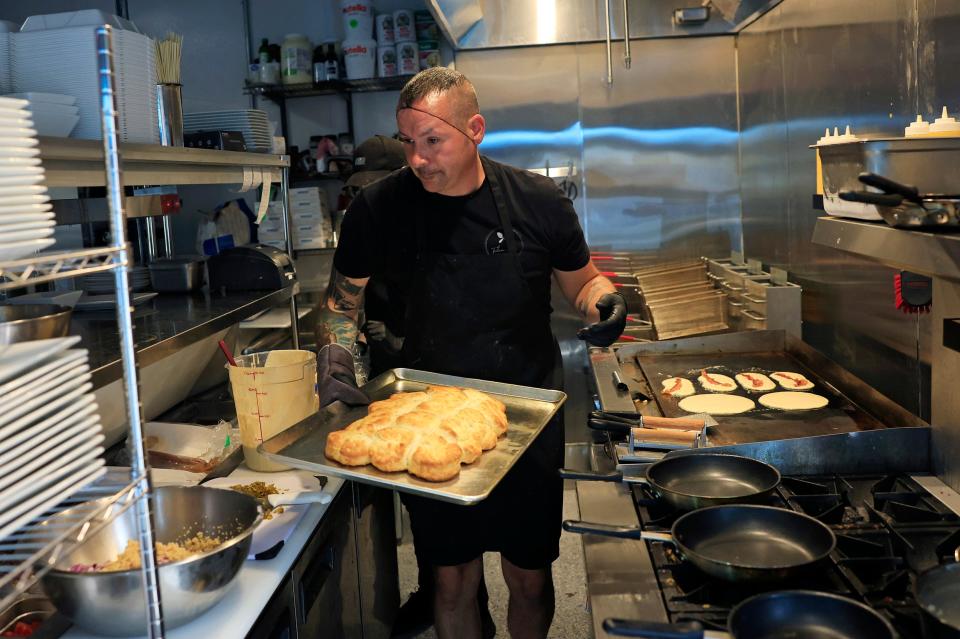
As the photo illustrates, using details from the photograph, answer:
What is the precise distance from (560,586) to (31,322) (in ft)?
9.35

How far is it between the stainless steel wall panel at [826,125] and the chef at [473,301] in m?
0.94

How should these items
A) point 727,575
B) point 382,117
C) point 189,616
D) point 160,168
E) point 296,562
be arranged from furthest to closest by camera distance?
1. point 382,117
2. point 160,168
3. point 296,562
4. point 189,616
5. point 727,575

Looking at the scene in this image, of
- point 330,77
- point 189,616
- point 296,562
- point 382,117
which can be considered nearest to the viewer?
point 189,616

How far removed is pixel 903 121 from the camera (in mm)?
2557

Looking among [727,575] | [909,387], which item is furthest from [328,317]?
[909,387]

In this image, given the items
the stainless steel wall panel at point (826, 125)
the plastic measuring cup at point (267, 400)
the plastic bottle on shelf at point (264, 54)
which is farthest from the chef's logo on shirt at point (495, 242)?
the plastic bottle on shelf at point (264, 54)

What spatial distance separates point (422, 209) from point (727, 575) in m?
1.47

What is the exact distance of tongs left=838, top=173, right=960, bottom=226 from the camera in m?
1.29

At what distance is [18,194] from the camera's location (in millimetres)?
1062

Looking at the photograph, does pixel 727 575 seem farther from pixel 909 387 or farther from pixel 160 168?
pixel 160 168

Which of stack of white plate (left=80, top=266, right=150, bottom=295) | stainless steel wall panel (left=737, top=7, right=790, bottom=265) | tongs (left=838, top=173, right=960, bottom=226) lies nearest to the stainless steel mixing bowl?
tongs (left=838, top=173, right=960, bottom=226)

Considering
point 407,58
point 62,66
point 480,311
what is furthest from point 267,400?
point 407,58

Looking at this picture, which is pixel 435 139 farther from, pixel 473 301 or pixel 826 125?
pixel 826 125

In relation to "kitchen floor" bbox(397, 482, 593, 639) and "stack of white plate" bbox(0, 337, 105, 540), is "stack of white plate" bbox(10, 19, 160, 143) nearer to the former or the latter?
"stack of white plate" bbox(0, 337, 105, 540)
